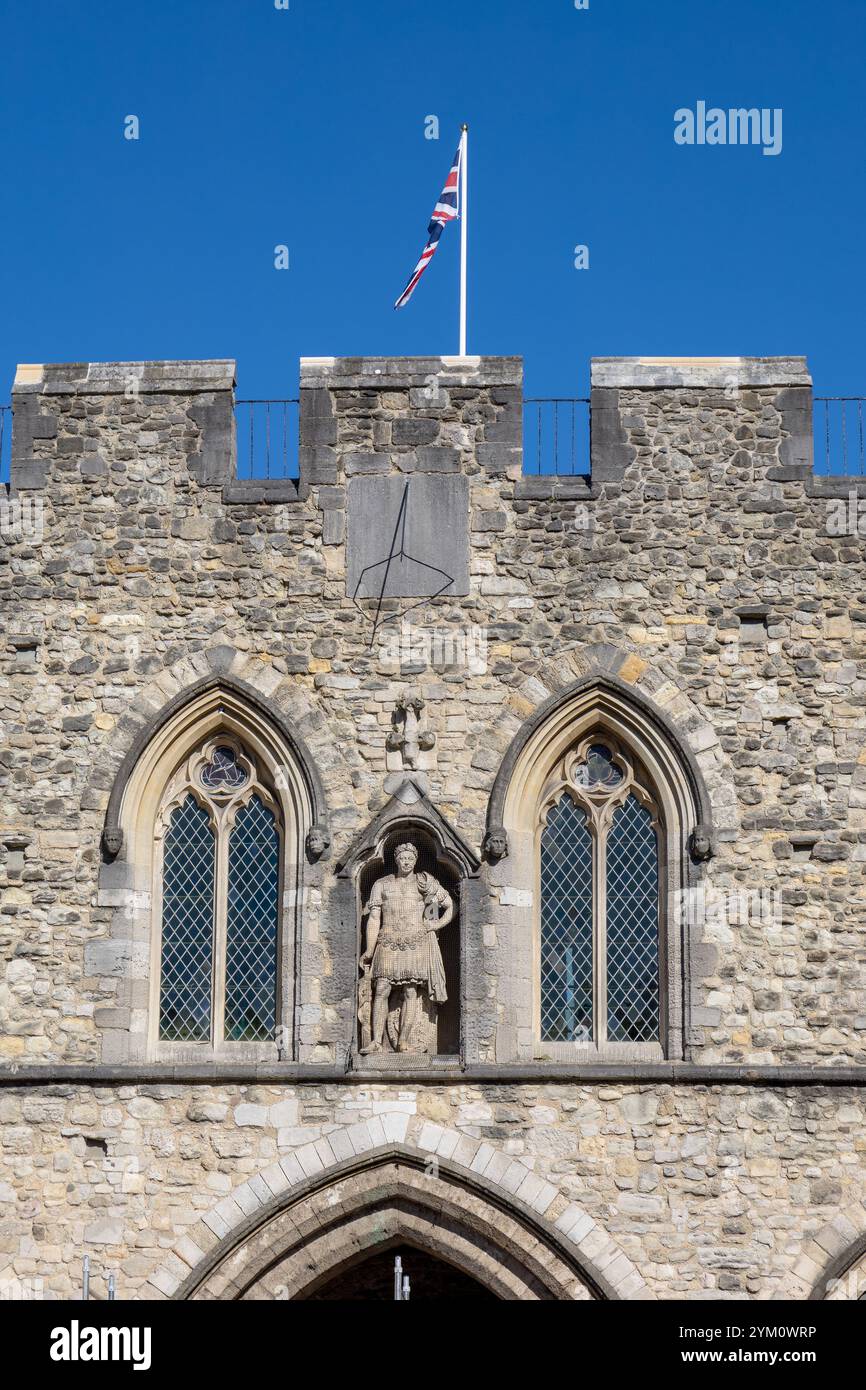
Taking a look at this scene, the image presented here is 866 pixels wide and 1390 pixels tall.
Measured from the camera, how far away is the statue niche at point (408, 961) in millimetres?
16344

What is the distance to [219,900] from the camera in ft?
55.2

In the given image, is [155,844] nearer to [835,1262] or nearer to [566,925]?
[566,925]

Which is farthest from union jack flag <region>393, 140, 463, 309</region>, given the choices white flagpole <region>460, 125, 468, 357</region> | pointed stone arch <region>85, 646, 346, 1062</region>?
pointed stone arch <region>85, 646, 346, 1062</region>

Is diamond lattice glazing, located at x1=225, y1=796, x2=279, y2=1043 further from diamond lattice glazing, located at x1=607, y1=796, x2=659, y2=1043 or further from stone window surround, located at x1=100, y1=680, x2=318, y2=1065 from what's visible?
diamond lattice glazing, located at x1=607, y1=796, x2=659, y2=1043

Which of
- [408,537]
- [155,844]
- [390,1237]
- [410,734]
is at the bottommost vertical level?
[390,1237]

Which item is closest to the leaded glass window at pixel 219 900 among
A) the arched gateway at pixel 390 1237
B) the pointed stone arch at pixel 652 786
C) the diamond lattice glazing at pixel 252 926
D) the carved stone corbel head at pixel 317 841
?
the diamond lattice glazing at pixel 252 926

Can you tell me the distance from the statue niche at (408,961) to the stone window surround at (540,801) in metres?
0.43

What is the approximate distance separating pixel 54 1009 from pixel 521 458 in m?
4.77

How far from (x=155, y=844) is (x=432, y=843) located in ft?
6.07

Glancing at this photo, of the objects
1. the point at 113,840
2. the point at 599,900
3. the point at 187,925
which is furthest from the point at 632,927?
the point at 113,840

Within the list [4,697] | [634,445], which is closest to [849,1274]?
[634,445]

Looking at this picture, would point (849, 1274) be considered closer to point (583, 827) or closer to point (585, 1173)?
point (585, 1173)

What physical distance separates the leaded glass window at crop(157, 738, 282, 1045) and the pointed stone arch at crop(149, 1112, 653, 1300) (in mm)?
1057

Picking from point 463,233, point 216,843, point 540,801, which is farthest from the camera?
point 463,233
